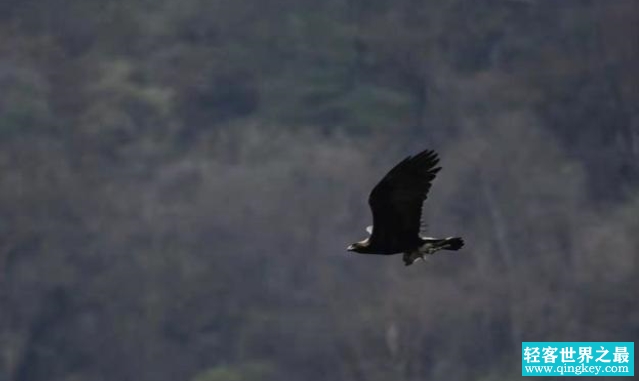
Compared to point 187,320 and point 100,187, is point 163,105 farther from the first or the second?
point 187,320

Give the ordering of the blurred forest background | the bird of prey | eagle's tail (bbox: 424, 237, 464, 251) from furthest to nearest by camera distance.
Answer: the blurred forest background
the bird of prey
eagle's tail (bbox: 424, 237, 464, 251)

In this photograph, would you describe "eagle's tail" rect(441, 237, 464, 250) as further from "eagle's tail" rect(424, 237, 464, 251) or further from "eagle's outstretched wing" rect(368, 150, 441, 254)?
"eagle's outstretched wing" rect(368, 150, 441, 254)

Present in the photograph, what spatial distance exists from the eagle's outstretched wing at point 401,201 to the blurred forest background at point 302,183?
2188 cm

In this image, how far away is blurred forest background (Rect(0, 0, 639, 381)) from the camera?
129ft

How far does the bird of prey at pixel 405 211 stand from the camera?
15.0 meters

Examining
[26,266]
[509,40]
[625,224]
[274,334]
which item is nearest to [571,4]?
[509,40]

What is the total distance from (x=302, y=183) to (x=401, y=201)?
28.4 metres

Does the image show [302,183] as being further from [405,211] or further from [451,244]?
[451,244]

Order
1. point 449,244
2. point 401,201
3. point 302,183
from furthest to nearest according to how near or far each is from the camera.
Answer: point 302,183, point 401,201, point 449,244

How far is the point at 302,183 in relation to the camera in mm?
43500

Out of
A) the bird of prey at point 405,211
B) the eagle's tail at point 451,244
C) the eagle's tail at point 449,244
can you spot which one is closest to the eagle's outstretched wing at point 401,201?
the bird of prey at point 405,211

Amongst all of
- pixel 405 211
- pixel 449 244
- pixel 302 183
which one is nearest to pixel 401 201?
pixel 405 211

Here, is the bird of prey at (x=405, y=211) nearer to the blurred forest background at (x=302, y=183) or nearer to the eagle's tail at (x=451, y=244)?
the eagle's tail at (x=451, y=244)

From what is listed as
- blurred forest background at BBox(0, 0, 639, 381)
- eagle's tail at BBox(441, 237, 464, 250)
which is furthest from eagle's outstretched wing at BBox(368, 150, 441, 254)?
blurred forest background at BBox(0, 0, 639, 381)
